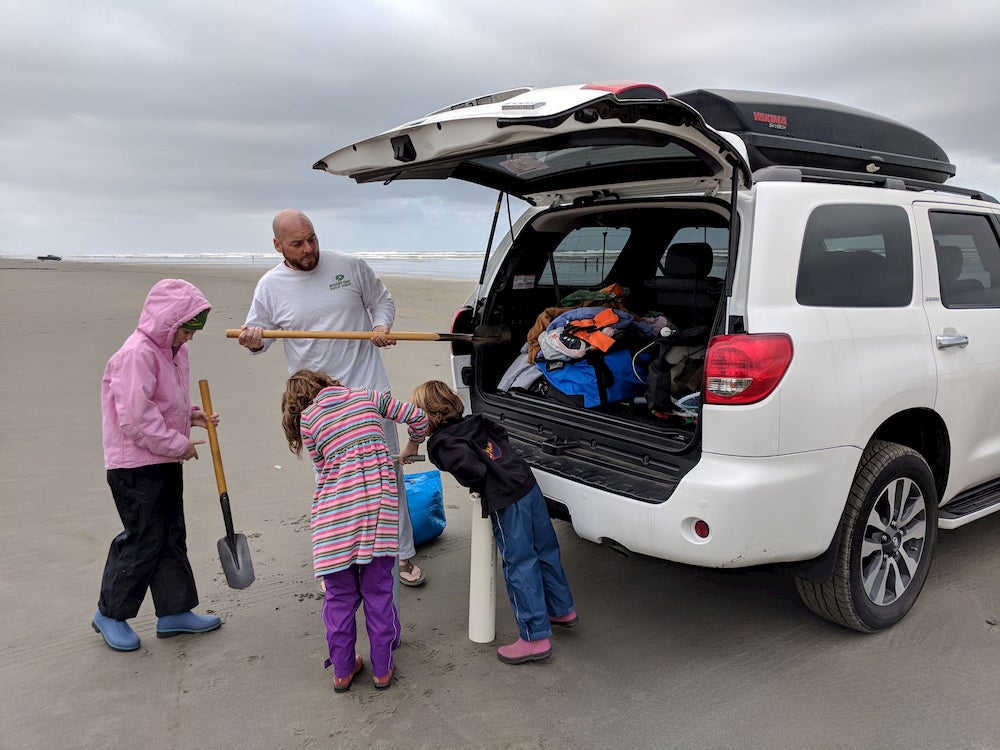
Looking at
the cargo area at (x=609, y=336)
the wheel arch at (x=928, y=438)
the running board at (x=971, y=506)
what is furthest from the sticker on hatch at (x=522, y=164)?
the running board at (x=971, y=506)

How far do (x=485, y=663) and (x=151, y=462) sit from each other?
60.5 inches

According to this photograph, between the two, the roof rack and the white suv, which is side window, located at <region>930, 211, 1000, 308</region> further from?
the roof rack

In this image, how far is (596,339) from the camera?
3611mm

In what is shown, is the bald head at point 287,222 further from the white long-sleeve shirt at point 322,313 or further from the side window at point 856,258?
the side window at point 856,258

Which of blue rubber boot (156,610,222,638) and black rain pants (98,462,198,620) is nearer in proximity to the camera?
black rain pants (98,462,198,620)

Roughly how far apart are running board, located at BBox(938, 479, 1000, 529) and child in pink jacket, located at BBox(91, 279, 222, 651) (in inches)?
126

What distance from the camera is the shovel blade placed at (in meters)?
3.23

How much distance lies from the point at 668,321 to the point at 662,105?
156 cm

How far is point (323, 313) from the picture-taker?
368 centimetres

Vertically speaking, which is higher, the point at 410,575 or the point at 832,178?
the point at 832,178

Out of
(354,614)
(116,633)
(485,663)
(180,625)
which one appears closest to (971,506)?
(485,663)

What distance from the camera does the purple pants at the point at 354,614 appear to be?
2.81 metres

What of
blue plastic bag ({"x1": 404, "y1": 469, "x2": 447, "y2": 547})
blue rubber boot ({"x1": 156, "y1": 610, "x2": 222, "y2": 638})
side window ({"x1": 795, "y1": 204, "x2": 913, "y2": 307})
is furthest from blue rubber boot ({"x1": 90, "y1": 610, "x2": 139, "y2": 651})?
side window ({"x1": 795, "y1": 204, "x2": 913, "y2": 307})

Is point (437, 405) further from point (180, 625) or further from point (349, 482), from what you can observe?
point (180, 625)
